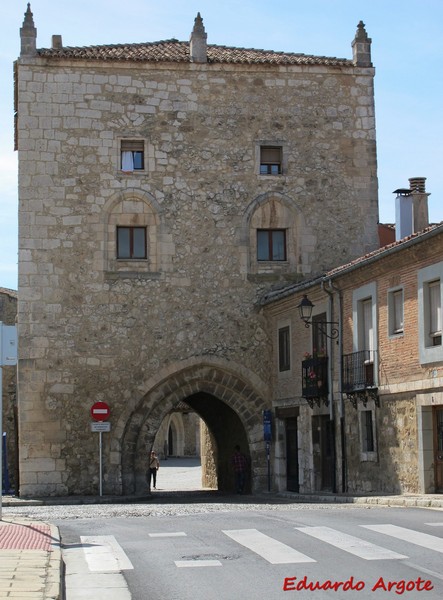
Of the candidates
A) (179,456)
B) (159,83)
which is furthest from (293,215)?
(179,456)

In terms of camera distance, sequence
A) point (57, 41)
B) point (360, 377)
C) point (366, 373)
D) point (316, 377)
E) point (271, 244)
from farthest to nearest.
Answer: point (57, 41)
point (271, 244)
point (316, 377)
point (360, 377)
point (366, 373)

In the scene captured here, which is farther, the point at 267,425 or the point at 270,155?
the point at 270,155

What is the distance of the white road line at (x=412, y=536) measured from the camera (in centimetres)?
1167

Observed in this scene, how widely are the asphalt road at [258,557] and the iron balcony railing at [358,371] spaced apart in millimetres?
7647

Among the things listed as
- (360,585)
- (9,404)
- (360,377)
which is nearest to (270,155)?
(360,377)

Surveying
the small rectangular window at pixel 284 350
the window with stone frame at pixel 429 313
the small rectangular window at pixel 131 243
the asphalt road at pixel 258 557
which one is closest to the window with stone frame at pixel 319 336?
the small rectangular window at pixel 284 350

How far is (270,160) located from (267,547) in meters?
19.6

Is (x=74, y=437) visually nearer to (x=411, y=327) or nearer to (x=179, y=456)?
(x=411, y=327)

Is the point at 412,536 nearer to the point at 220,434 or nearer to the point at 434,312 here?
the point at 434,312

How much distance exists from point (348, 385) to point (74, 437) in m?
7.73

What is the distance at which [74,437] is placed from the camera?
2841 centimetres

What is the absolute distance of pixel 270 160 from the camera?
30.4 metres

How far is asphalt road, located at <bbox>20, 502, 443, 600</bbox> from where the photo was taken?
9.31 m

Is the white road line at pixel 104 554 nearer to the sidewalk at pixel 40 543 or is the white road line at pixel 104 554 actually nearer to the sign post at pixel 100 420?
the sidewalk at pixel 40 543
